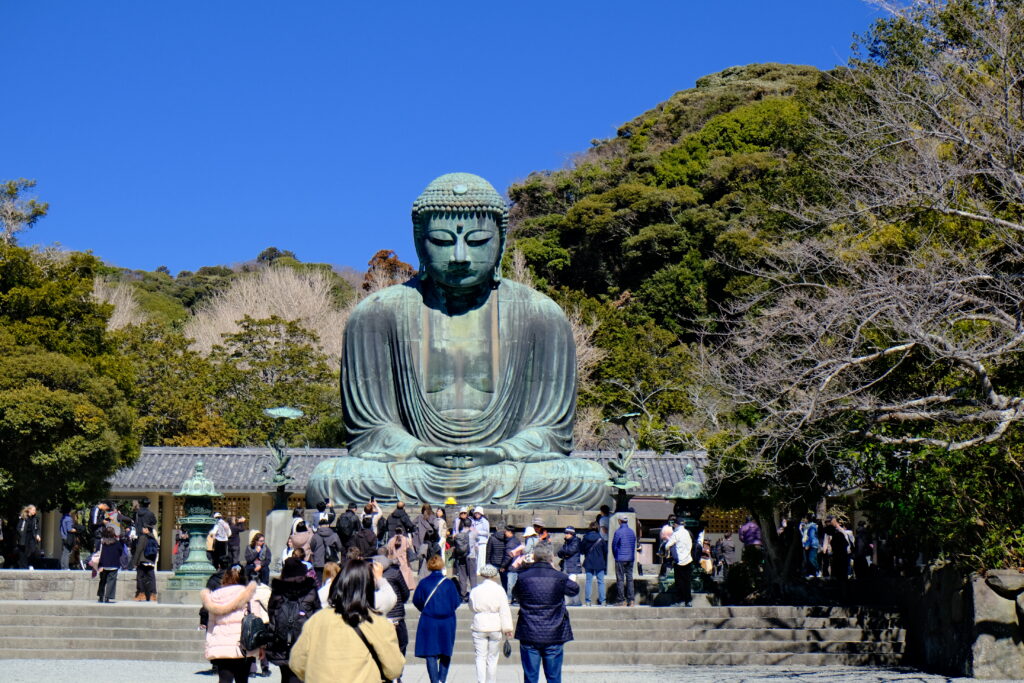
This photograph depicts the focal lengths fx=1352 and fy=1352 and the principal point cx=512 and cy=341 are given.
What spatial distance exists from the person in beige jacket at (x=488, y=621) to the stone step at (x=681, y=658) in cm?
367

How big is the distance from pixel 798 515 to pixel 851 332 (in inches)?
120

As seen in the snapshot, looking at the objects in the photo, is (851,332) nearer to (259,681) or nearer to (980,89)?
(980,89)

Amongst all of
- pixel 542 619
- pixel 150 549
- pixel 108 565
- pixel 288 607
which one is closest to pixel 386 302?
pixel 150 549

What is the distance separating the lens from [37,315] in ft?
79.5

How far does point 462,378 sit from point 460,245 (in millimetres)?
1923

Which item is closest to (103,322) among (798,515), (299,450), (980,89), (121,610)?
(299,450)

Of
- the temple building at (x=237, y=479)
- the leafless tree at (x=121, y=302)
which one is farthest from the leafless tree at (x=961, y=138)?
the leafless tree at (x=121, y=302)

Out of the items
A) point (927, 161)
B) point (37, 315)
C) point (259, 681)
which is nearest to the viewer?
point (259, 681)

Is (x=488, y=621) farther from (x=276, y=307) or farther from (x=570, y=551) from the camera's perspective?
(x=276, y=307)

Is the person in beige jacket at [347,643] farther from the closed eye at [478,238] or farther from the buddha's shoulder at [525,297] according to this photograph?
the buddha's shoulder at [525,297]

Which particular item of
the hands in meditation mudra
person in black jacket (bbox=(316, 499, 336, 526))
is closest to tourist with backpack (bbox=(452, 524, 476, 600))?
person in black jacket (bbox=(316, 499, 336, 526))

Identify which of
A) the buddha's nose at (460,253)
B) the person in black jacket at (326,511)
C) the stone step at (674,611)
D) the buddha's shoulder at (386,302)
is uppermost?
the buddha's nose at (460,253)

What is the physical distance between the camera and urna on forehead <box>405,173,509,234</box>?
1838 cm

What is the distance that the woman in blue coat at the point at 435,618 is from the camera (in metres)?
9.23
